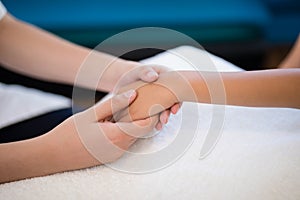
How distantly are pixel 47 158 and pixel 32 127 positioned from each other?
0.20 meters

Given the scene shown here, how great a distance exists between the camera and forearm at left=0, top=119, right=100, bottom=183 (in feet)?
2.14

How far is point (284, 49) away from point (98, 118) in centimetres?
154

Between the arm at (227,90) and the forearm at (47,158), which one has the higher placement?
the arm at (227,90)

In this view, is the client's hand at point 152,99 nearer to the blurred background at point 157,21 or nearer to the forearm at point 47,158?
the forearm at point 47,158

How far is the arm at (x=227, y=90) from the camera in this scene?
0.67 meters

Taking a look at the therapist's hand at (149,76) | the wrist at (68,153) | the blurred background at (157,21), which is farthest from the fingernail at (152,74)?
the blurred background at (157,21)

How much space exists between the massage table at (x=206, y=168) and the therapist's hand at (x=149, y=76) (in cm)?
2

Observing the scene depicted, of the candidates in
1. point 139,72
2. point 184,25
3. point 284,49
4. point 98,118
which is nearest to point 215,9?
point 184,25

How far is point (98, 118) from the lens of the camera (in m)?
0.67

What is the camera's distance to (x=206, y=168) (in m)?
0.62

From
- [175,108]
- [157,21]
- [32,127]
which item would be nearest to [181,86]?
[175,108]

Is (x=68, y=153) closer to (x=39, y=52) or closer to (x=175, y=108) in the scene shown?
(x=175, y=108)

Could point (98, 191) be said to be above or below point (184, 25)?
above

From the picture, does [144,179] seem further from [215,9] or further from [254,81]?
[215,9]
